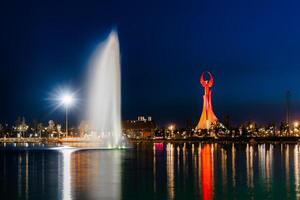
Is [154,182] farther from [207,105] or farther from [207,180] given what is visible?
[207,105]

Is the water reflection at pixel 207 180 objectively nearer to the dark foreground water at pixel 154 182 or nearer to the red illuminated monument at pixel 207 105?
the dark foreground water at pixel 154 182

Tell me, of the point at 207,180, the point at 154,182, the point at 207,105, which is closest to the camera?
the point at 154,182

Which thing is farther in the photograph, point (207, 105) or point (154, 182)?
point (207, 105)

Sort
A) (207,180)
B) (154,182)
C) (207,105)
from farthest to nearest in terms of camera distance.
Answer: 1. (207,105)
2. (207,180)
3. (154,182)

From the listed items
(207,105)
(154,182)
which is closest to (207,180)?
(154,182)

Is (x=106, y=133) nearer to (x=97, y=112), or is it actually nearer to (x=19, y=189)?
(x=97, y=112)

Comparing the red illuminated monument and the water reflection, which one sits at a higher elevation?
the red illuminated monument

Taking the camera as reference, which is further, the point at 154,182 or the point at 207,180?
the point at 207,180

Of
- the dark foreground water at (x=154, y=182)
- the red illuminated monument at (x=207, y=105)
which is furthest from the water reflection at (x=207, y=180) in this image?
the red illuminated monument at (x=207, y=105)

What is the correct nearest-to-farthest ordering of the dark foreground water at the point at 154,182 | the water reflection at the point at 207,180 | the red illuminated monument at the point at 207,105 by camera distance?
the water reflection at the point at 207,180
the dark foreground water at the point at 154,182
the red illuminated monument at the point at 207,105

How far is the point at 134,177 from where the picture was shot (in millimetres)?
31359

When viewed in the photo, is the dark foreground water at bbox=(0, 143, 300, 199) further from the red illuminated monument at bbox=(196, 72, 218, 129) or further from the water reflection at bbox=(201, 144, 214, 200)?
the red illuminated monument at bbox=(196, 72, 218, 129)

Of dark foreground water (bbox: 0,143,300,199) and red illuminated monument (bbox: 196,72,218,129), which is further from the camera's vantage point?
red illuminated monument (bbox: 196,72,218,129)

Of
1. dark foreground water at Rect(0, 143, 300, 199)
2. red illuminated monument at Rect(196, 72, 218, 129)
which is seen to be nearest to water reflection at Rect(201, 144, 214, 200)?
dark foreground water at Rect(0, 143, 300, 199)
